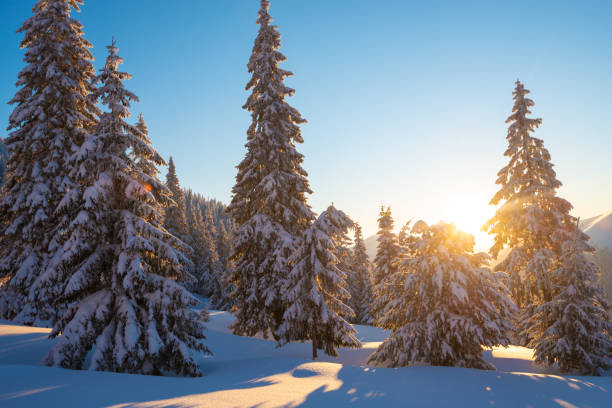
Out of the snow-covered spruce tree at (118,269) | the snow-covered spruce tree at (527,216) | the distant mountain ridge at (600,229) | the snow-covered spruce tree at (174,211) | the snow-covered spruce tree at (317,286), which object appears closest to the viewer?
the snow-covered spruce tree at (118,269)

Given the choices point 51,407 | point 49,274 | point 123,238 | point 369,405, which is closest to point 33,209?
point 49,274

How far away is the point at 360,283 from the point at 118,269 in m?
36.2

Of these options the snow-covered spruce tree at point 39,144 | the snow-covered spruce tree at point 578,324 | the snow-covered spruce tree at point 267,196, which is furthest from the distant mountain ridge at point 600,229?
the snow-covered spruce tree at point 39,144

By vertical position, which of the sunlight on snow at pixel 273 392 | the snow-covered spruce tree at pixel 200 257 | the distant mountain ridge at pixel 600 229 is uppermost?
the distant mountain ridge at pixel 600 229

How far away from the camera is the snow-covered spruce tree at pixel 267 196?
651 inches

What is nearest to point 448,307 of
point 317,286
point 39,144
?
point 317,286

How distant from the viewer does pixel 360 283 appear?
41.7 meters

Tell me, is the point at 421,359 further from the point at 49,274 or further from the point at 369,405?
the point at 49,274

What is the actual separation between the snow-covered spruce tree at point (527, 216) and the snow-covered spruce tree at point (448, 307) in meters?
6.58

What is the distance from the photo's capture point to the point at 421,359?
36.2 ft

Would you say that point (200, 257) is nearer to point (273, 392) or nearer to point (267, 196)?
point (267, 196)

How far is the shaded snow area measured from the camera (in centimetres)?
608

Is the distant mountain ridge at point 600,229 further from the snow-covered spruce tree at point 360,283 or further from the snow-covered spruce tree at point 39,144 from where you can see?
the snow-covered spruce tree at point 39,144

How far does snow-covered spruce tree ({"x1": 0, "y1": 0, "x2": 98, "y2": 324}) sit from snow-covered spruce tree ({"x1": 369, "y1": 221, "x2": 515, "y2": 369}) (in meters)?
15.7
